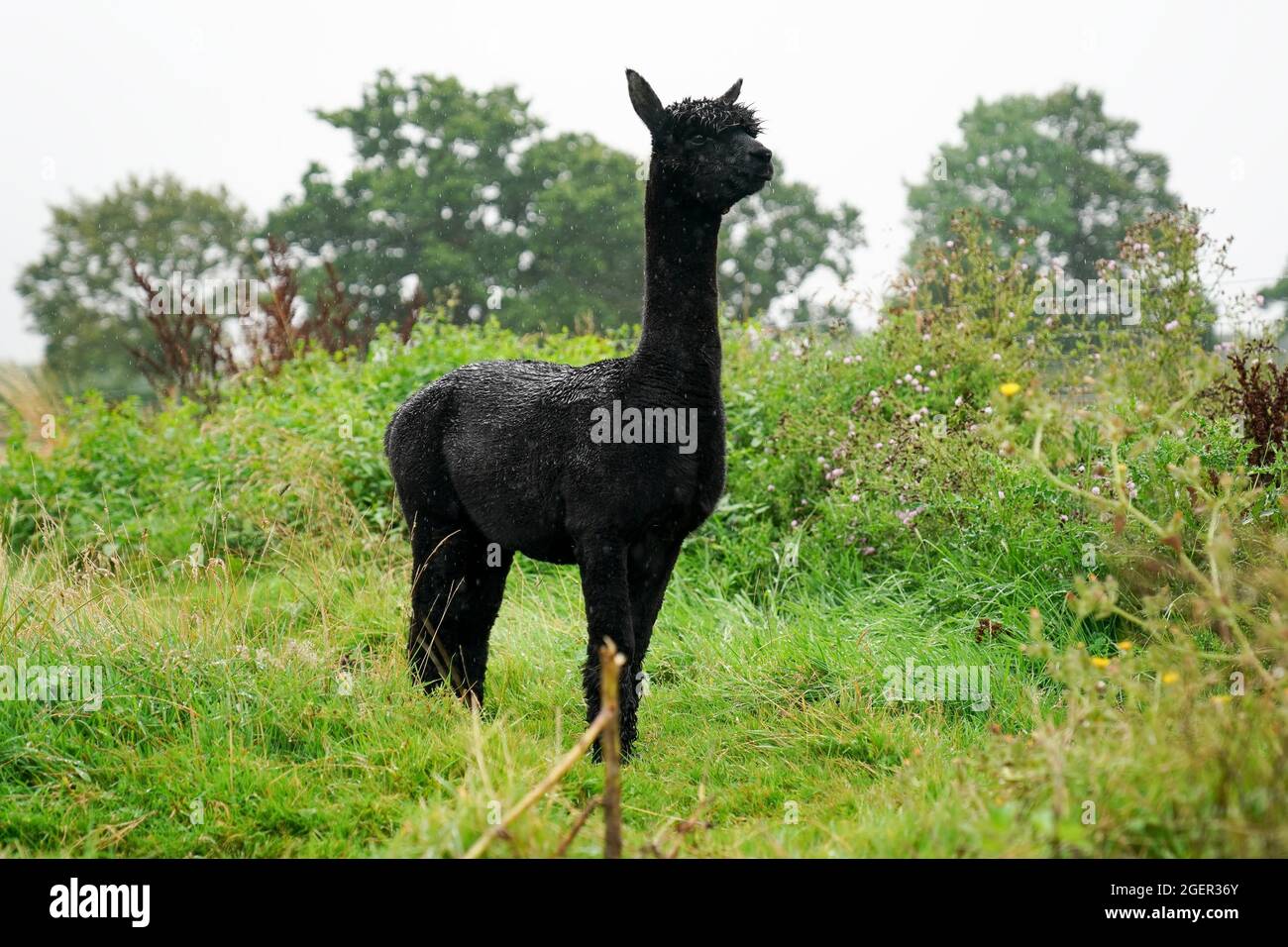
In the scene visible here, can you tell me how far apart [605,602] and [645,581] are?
244 mm

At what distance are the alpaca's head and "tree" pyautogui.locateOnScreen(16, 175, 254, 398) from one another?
27098 millimetres

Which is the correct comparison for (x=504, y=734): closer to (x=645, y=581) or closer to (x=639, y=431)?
(x=645, y=581)

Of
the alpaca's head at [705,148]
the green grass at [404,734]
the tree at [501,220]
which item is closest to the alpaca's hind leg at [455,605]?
the green grass at [404,734]

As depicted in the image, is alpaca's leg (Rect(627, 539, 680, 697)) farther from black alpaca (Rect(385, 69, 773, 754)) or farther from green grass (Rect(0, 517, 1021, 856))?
green grass (Rect(0, 517, 1021, 856))

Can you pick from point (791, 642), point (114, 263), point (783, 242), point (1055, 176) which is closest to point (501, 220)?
point (783, 242)

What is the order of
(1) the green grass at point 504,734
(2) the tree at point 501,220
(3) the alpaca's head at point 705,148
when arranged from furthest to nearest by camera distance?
(2) the tree at point 501,220, (3) the alpaca's head at point 705,148, (1) the green grass at point 504,734

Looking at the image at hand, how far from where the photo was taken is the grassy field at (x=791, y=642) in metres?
2.45

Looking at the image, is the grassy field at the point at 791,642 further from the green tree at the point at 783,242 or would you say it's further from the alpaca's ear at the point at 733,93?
the green tree at the point at 783,242

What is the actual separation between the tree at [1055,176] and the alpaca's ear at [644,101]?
76.1 ft

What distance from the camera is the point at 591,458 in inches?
140

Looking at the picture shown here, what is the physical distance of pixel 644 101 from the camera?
11.7 ft

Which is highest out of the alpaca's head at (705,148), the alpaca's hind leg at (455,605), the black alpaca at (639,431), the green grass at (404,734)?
the alpaca's head at (705,148)
